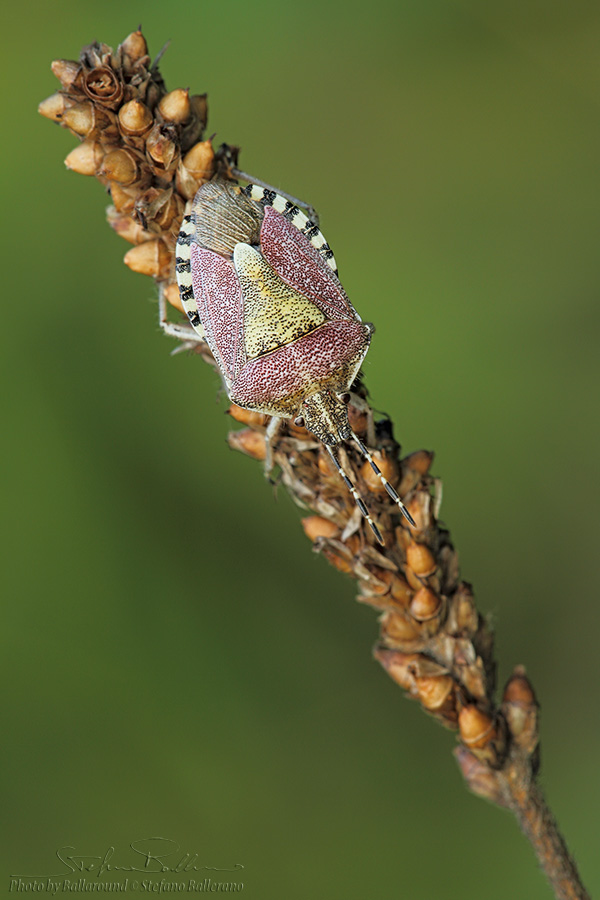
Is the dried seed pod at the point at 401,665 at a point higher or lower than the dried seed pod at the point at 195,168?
lower

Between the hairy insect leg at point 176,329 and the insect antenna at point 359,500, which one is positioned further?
the hairy insect leg at point 176,329

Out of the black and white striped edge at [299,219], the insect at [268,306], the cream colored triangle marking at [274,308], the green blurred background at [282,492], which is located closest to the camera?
the insect at [268,306]

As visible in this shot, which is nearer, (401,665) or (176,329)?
(401,665)

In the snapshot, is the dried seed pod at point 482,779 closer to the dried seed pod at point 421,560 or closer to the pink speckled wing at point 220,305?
the dried seed pod at point 421,560

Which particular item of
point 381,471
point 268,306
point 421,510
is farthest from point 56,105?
point 421,510

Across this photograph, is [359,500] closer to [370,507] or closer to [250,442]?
[370,507]

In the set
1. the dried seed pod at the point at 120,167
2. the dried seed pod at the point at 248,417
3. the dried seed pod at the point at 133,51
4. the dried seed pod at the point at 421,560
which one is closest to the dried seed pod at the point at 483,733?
the dried seed pod at the point at 421,560

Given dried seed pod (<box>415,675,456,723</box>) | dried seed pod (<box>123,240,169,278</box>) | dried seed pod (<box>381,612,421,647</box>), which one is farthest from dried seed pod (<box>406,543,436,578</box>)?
dried seed pod (<box>123,240,169,278</box>)

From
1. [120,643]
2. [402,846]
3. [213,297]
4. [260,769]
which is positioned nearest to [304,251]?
[213,297]
